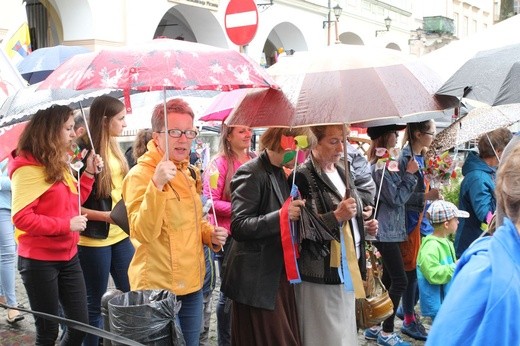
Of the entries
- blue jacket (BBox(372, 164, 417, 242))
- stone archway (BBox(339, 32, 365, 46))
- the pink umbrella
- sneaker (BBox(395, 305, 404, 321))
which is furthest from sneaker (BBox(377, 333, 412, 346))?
stone archway (BBox(339, 32, 365, 46))

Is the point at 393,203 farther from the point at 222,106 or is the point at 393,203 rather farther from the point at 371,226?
the point at 222,106

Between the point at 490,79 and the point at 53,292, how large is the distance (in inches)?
108

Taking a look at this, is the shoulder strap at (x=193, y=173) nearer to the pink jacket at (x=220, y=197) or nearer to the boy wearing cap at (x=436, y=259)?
the pink jacket at (x=220, y=197)

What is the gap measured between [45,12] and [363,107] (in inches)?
603

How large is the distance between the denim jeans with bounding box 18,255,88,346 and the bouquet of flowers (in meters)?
2.84

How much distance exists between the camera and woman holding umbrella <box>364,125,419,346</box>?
511 centimetres

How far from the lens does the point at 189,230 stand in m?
3.64

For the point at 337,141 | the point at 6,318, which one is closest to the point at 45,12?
the point at 6,318

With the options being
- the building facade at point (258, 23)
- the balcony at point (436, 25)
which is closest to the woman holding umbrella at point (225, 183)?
the building facade at point (258, 23)

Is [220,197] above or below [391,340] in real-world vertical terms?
above

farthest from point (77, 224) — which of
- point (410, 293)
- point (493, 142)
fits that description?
point (493, 142)

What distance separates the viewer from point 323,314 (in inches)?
151

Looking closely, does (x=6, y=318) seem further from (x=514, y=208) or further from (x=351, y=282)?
(x=514, y=208)

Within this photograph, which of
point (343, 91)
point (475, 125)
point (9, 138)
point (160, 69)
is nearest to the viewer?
point (160, 69)
